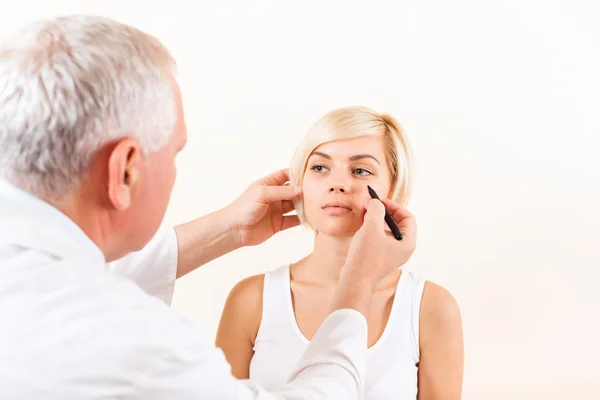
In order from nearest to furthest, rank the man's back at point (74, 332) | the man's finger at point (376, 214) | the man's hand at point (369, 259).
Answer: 1. the man's back at point (74, 332)
2. the man's hand at point (369, 259)
3. the man's finger at point (376, 214)

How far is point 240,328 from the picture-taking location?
6.70ft

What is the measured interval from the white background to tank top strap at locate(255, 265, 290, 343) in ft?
1.99

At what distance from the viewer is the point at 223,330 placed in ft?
6.73

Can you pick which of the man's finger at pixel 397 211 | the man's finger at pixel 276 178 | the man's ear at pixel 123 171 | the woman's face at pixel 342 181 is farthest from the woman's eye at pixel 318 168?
the man's ear at pixel 123 171

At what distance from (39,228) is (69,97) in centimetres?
20

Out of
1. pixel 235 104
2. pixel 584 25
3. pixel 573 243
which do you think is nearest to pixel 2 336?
pixel 235 104

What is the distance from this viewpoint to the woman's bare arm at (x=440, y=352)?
1.94 metres

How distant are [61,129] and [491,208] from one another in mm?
1779

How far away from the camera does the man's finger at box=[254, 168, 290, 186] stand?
80.7 inches

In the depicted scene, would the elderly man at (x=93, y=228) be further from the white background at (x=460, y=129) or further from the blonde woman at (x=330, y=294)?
the white background at (x=460, y=129)

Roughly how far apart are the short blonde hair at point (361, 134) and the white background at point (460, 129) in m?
0.61

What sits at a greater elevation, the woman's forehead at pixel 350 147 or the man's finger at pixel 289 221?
the woman's forehead at pixel 350 147

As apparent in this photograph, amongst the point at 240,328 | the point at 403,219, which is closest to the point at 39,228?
the point at 403,219

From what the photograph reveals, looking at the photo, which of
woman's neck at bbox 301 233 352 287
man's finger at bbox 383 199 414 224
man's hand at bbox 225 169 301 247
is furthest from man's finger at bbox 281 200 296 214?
man's finger at bbox 383 199 414 224
